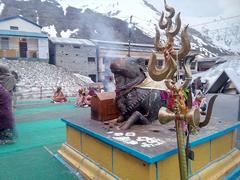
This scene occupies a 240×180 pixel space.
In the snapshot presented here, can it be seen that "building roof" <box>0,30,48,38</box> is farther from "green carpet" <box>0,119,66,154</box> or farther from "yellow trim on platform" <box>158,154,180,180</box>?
"yellow trim on platform" <box>158,154,180,180</box>

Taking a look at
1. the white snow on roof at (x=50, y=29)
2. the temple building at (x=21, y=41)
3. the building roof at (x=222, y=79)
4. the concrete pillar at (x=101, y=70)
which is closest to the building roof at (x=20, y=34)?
the temple building at (x=21, y=41)

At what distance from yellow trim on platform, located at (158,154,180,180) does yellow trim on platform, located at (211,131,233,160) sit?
33.6 inches

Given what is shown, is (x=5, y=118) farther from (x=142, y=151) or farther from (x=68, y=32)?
(x=68, y=32)

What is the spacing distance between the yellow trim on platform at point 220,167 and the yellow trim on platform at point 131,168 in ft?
2.34

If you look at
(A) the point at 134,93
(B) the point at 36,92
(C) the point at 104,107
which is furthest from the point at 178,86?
(B) the point at 36,92

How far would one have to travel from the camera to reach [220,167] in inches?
115

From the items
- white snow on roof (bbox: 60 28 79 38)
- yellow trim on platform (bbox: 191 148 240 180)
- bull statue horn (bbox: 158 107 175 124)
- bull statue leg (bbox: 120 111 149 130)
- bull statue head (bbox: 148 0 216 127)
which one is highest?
white snow on roof (bbox: 60 28 79 38)

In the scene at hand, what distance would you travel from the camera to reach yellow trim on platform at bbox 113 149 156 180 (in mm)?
2105

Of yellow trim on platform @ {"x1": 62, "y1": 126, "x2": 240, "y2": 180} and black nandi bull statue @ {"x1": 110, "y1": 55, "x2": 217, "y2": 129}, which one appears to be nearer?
yellow trim on platform @ {"x1": 62, "y1": 126, "x2": 240, "y2": 180}

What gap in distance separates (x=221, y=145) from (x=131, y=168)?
1588 millimetres

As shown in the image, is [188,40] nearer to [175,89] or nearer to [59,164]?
[175,89]

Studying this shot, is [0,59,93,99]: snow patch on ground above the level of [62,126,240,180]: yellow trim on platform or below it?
above

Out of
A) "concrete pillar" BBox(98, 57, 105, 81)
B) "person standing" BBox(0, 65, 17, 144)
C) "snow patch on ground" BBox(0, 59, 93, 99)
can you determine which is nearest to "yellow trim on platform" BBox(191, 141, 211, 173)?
"person standing" BBox(0, 65, 17, 144)

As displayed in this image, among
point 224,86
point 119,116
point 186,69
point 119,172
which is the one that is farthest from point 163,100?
point 224,86
